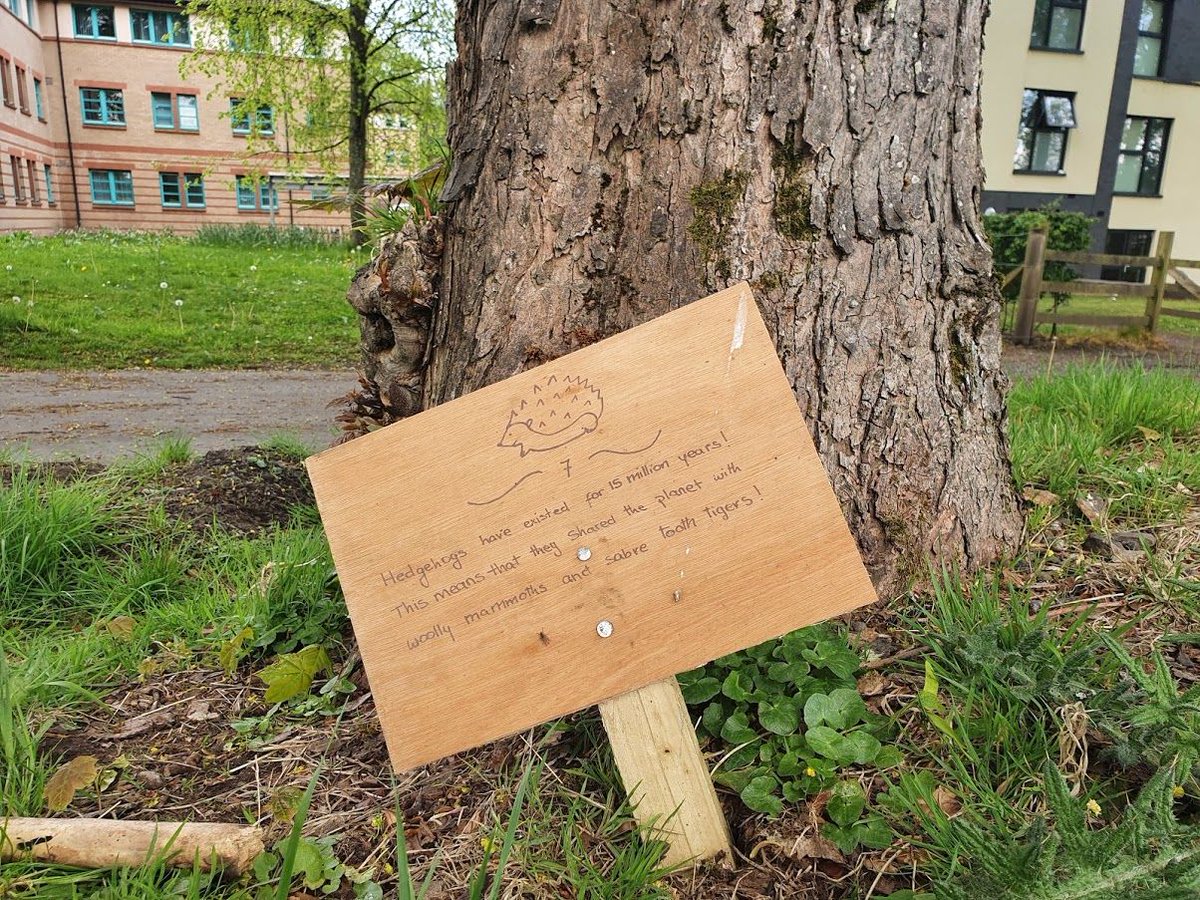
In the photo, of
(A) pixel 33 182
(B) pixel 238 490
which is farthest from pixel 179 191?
(B) pixel 238 490

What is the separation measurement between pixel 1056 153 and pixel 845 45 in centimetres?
2459

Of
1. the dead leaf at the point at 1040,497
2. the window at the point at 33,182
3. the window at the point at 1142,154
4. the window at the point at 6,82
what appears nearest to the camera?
the dead leaf at the point at 1040,497

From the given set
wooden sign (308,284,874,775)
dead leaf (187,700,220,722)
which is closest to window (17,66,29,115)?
dead leaf (187,700,220,722)

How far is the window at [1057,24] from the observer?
2119cm

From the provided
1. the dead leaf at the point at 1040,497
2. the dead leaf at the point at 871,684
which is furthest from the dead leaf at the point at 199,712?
the dead leaf at the point at 1040,497

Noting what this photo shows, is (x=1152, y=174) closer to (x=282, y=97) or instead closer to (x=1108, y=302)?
(x=1108, y=302)

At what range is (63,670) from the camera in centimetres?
221

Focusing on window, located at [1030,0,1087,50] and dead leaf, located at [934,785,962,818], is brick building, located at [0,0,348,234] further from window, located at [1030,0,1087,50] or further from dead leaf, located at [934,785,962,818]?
dead leaf, located at [934,785,962,818]

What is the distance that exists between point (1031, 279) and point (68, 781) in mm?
11587

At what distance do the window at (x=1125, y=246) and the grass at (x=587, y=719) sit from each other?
24934mm

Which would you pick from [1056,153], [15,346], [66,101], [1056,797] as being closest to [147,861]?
[1056,797]

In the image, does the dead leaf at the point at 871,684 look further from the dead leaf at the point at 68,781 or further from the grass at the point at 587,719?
the dead leaf at the point at 68,781

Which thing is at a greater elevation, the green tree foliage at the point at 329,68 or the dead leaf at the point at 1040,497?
the green tree foliage at the point at 329,68

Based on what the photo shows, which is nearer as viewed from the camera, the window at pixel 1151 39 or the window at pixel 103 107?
the window at pixel 1151 39
